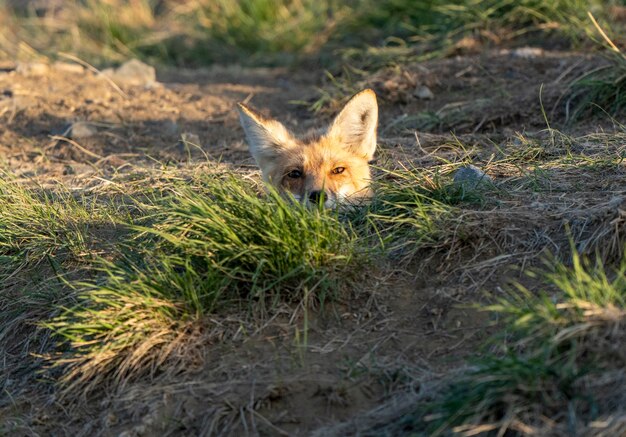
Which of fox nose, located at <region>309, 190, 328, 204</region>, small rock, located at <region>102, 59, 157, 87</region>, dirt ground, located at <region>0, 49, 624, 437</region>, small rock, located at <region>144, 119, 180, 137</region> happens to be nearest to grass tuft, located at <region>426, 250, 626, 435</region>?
dirt ground, located at <region>0, 49, 624, 437</region>

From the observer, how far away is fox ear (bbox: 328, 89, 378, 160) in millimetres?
5121

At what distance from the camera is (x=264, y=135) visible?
520cm

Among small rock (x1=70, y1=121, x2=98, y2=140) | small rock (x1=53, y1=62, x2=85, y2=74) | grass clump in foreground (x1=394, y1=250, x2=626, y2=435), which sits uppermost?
grass clump in foreground (x1=394, y1=250, x2=626, y2=435)

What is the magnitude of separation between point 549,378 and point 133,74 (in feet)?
21.1

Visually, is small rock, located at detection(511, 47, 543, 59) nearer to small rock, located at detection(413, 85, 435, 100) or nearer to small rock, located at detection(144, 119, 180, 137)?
small rock, located at detection(413, 85, 435, 100)

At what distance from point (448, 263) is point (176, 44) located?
738 cm

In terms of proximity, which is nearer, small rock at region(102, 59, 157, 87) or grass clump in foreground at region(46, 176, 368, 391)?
grass clump in foreground at region(46, 176, 368, 391)

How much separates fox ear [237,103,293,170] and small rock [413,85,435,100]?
2.35 m

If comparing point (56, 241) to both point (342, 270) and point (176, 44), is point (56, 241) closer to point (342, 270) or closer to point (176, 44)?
point (342, 270)

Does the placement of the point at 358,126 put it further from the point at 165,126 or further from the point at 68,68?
the point at 68,68

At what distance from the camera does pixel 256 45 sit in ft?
33.5

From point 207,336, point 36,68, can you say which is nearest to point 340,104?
point 36,68

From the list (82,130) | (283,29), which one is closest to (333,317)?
(82,130)

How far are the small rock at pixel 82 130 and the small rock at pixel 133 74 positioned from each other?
124cm
